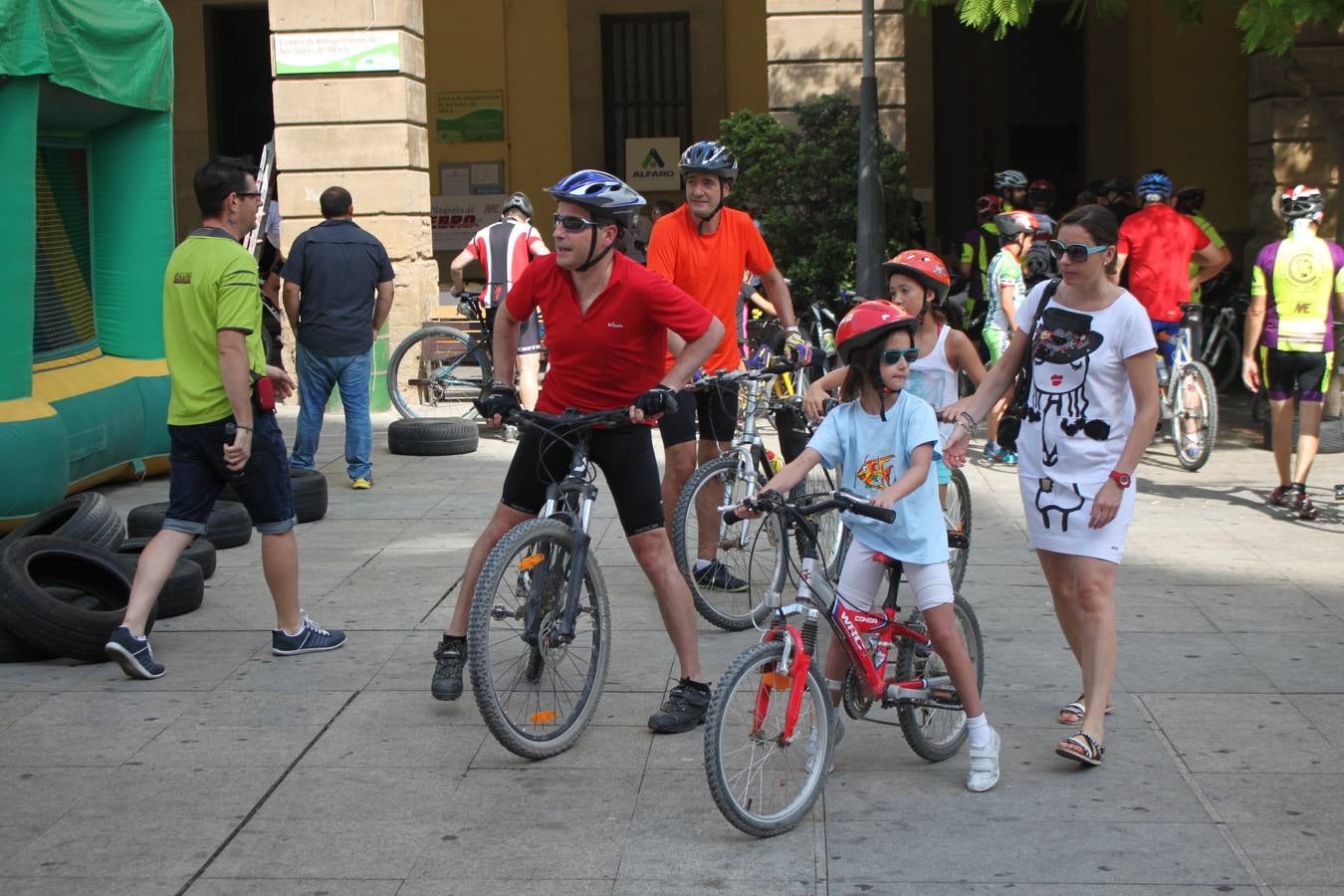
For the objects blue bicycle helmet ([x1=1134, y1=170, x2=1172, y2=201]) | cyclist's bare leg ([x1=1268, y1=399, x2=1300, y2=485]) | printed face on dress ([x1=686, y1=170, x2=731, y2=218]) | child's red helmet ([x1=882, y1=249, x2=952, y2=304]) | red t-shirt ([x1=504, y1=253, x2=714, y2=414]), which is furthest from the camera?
blue bicycle helmet ([x1=1134, y1=170, x2=1172, y2=201])

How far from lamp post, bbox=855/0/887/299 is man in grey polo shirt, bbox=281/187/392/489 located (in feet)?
17.5

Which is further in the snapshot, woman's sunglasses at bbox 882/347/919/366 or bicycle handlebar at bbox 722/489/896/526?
woman's sunglasses at bbox 882/347/919/366

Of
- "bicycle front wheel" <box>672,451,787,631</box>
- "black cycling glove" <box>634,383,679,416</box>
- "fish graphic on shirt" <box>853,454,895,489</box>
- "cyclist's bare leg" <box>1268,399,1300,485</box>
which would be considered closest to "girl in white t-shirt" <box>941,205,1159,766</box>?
"fish graphic on shirt" <box>853,454,895,489</box>

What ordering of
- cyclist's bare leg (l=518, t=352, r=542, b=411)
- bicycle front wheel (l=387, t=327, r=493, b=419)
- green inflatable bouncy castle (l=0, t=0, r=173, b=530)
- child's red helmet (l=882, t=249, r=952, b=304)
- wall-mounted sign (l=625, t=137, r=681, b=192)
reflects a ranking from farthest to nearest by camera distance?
1. wall-mounted sign (l=625, t=137, r=681, b=192)
2. bicycle front wheel (l=387, t=327, r=493, b=419)
3. cyclist's bare leg (l=518, t=352, r=542, b=411)
4. green inflatable bouncy castle (l=0, t=0, r=173, b=530)
5. child's red helmet (l=882, t=249, r=952, b=304)

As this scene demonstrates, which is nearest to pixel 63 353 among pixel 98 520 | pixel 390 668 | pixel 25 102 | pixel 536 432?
pixel 25 102

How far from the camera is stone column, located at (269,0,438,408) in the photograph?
1516 centimetres

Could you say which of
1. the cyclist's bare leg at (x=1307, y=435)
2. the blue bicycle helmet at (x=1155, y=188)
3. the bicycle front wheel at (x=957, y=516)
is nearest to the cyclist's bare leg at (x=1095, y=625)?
the bicycle front wheel at (x=957, y=516)

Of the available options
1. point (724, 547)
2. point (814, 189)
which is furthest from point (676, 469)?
point (814, 189)

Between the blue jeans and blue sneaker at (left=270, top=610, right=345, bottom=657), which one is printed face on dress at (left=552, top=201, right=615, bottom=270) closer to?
blue sneaker at (left=270, top=610, right=345, bottom=657)

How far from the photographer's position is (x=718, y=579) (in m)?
7.24

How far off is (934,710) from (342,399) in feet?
20.2

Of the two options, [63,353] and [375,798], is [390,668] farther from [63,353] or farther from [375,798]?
[63,353]

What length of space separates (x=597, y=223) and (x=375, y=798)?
195cm

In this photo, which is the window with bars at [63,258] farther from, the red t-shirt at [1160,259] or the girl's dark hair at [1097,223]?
the red t-shirt at [1160,259]
